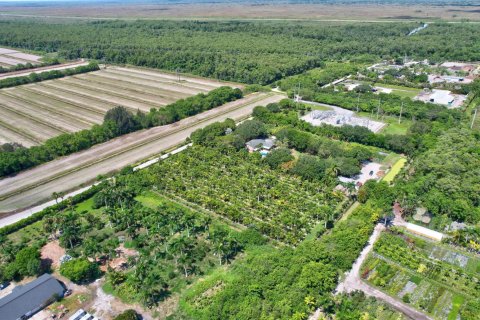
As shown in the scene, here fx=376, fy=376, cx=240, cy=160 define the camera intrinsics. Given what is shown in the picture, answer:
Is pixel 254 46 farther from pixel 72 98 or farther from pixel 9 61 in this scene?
pixel 9 61

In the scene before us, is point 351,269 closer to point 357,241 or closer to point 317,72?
point 357,241

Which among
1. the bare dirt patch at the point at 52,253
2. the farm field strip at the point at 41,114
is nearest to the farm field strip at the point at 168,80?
the farm field strip at the point at 41,114

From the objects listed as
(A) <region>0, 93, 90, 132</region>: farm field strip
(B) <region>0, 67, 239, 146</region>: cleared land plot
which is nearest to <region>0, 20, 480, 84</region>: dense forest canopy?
(B) <region>0, 67, 239, 146</region>: cleared land plot

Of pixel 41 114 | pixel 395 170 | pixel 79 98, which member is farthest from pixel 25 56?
pixel 395 170

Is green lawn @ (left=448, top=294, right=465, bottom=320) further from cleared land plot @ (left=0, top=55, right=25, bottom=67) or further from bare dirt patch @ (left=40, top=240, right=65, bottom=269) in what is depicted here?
cleared land plot @ (left=0, top=55, right=25, bottom=67)

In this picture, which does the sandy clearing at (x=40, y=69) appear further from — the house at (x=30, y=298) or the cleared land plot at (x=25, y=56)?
the house at (x=30, y=298)

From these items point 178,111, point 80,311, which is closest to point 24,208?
point 80,311
